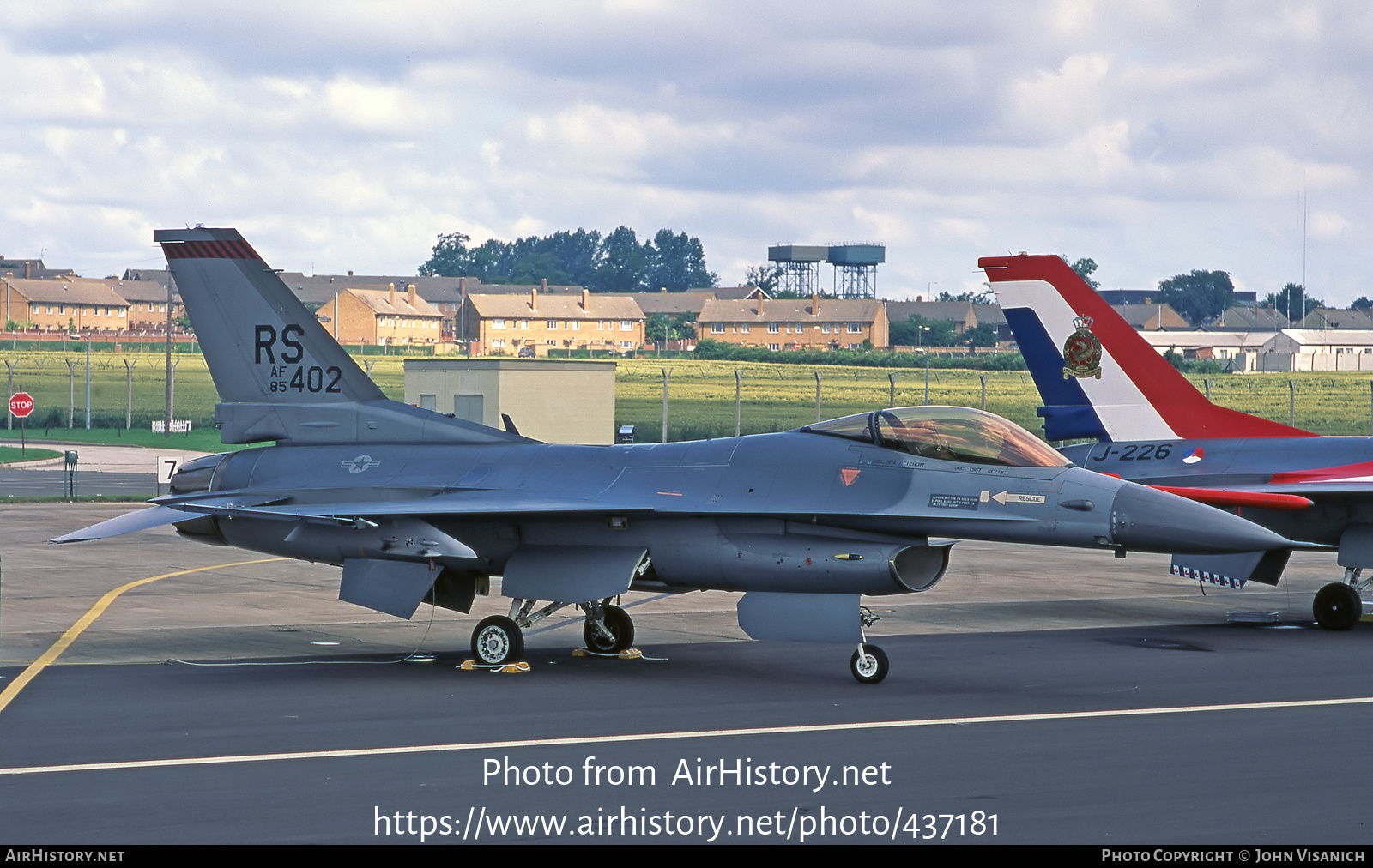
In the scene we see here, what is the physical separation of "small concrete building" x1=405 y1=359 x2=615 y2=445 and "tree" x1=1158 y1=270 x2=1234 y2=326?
542 feet

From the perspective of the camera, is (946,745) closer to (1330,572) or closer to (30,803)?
(30,803)

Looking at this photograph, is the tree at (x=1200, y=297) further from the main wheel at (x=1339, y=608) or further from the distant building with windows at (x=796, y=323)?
the main wheel at (x=1339, y=608)

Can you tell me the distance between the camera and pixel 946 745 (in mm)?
10477

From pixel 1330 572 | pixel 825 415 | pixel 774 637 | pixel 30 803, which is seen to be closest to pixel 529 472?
pixel 774 637

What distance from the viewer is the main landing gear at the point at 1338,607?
1736 centimetres

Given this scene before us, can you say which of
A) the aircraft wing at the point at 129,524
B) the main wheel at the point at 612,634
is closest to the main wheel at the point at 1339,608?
the main wheel at the point at 612,634

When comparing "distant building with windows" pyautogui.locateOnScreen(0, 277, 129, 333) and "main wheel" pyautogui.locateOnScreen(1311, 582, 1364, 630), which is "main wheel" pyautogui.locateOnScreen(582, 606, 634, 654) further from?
"distant building with windows" pyautogui.locateOnScreen(0, 277, 129, 333)

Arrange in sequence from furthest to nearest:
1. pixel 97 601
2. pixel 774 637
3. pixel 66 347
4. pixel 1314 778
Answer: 1. pixel 66 347
2. pixel 97 601
3. pixel 774 637
4. pixel 1314 778

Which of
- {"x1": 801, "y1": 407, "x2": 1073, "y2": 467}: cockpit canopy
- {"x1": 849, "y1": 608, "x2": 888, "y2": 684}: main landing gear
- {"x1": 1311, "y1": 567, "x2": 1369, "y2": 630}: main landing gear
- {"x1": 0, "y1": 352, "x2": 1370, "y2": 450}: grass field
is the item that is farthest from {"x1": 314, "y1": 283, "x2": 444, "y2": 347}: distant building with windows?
{"x1": 849, "y1": 608, "x2": 888, "y2": 684}: main landing gear

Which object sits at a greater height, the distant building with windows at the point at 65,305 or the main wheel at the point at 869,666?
the distant building with windows at the point at 65,305

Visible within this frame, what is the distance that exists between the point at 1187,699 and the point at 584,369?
79.6ft

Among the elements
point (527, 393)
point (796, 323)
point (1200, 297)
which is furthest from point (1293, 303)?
point (527, 393)

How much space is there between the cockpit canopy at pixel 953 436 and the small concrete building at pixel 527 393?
21387 millimetres

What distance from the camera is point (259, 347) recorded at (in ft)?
51.2
